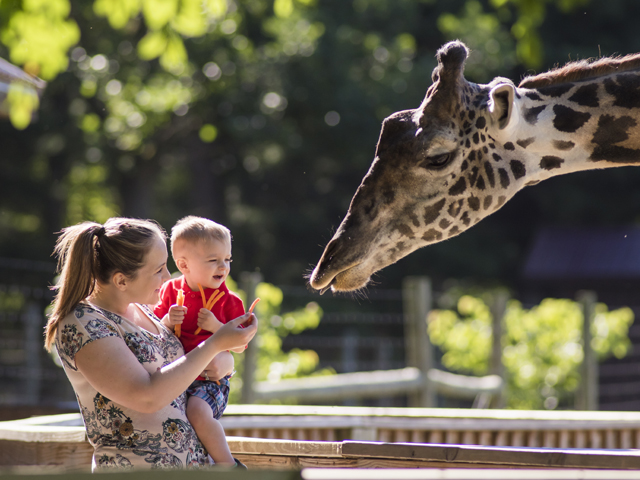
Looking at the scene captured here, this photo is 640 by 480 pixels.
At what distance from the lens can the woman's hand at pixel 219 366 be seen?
6.92 ft

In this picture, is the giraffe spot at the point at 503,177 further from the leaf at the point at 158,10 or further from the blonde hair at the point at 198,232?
the leaf at the point at 158,10

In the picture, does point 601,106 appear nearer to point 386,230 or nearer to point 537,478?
point 386,230

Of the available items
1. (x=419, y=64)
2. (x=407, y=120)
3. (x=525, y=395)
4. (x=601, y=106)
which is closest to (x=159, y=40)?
(x=407, y=120)

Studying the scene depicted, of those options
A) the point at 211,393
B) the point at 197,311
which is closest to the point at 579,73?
the point at 197,311

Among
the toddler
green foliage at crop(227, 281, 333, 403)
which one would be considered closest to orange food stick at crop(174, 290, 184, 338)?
the toddler

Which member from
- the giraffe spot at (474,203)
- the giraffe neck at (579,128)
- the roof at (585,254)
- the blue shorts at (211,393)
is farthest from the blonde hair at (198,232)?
the roof at (585,254)

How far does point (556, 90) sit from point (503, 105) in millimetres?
262

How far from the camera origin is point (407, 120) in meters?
2.40

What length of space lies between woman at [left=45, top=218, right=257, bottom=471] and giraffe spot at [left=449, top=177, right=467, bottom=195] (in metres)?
0.87

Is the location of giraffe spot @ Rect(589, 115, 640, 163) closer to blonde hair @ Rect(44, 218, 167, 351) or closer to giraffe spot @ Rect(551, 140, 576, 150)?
giraffe spot @ Rect(551, 140, 576, 150)

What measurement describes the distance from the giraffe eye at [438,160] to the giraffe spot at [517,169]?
0.22m

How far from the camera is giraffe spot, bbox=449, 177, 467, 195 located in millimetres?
2443

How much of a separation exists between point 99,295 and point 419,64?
14.1 meters

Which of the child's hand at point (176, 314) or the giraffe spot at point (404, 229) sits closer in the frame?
the child's hand at point (176, 314)
